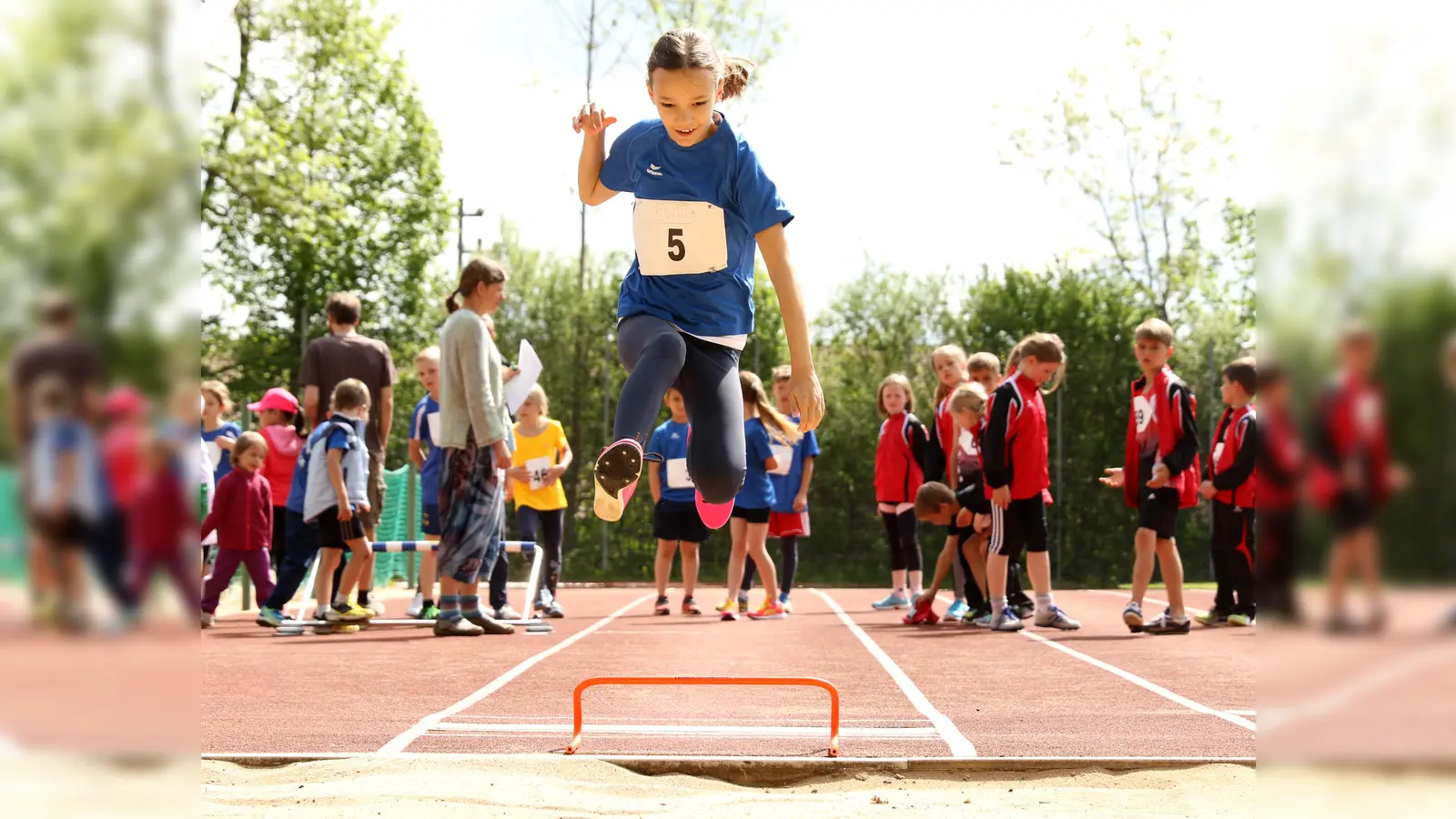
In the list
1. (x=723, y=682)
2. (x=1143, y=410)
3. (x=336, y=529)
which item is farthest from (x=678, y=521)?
(x=723, y=682)

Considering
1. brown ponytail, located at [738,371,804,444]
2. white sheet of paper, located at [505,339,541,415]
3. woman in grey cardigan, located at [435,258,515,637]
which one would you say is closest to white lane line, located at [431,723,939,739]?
white sheet of paper, located at [505,339,541,415]

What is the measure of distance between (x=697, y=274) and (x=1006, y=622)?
580cm

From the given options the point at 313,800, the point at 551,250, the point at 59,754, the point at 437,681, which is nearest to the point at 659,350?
the point at 313,800

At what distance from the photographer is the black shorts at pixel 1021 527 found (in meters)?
8.47

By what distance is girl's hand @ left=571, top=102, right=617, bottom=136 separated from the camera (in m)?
3.86

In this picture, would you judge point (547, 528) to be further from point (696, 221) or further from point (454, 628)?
point (696, 221)

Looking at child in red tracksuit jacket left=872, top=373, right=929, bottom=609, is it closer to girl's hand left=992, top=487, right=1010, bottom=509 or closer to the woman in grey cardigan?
girl's hand left=992, top=487, right=1010, bottom=509

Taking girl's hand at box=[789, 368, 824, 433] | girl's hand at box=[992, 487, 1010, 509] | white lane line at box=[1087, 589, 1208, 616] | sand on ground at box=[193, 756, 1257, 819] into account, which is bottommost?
white lane line at box=[1087, 589, 1208, 616]

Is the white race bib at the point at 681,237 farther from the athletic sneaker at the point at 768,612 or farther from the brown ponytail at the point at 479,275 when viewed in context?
Answer: the athletic sneaker at the point at 768,612

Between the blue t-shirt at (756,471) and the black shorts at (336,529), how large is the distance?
2.68m

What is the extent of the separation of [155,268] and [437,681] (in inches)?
225

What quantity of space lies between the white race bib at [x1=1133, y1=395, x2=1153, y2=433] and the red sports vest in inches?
18.3

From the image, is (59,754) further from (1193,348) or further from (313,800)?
(1193,348)

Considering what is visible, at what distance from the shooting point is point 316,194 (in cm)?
2097
